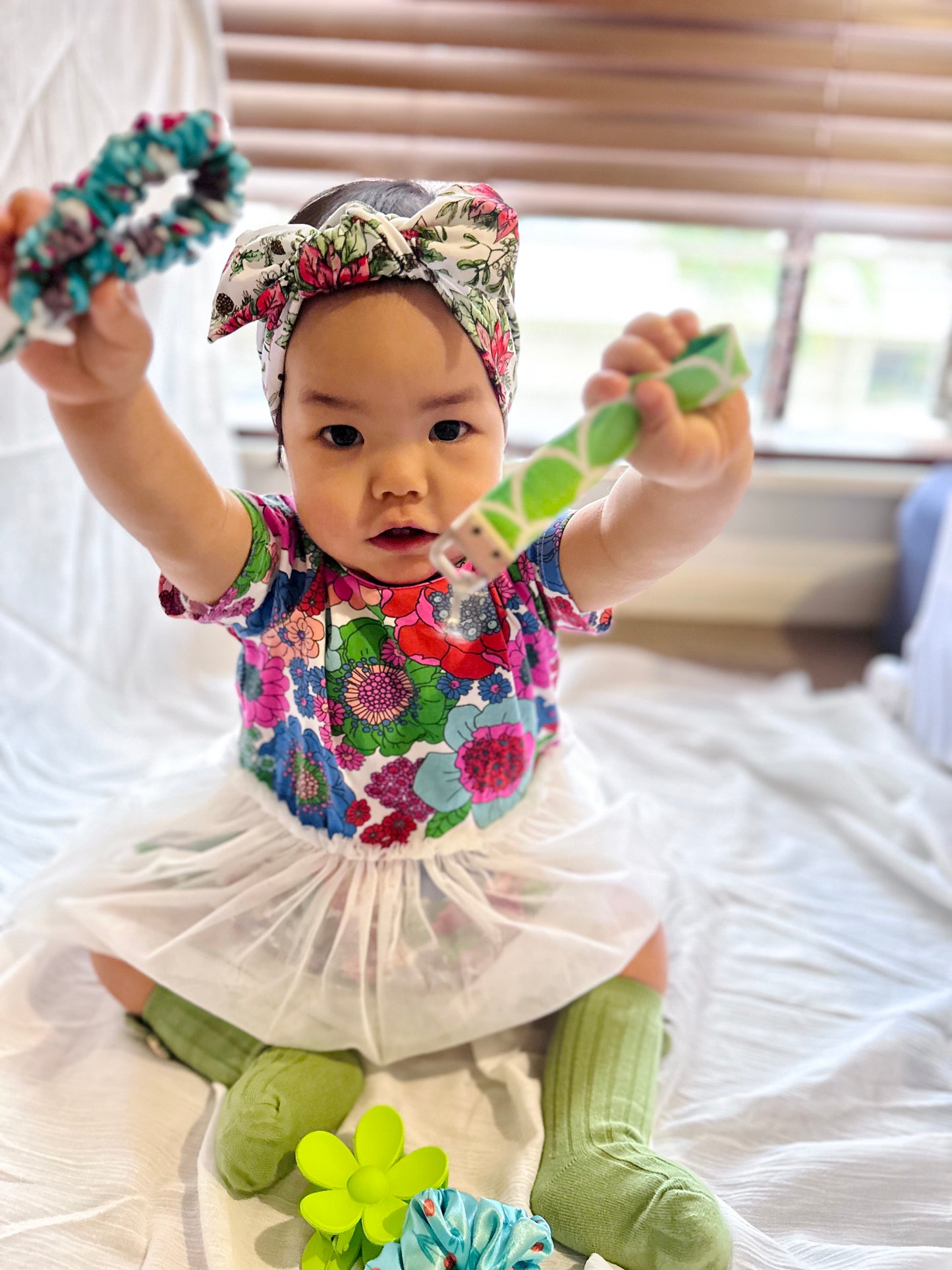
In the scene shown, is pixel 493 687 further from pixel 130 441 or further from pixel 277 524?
pixel 130 441

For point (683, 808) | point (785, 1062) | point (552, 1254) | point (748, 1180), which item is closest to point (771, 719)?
point (683, 808)

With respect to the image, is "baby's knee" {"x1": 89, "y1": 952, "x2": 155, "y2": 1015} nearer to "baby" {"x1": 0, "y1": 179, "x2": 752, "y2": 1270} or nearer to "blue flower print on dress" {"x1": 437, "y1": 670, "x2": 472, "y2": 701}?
"baby" {"x1": 0, "y1": 179, "x2": 752, "y2": 1270}

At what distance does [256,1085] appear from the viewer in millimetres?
680

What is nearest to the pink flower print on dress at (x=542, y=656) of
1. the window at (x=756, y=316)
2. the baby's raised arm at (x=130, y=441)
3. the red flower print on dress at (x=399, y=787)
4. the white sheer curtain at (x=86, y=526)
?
the red flower print on dress at (x=399, y=787)

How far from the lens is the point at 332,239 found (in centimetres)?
59

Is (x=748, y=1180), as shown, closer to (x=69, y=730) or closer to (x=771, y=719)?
(x=771, y=719)

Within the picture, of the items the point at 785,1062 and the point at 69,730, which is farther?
the point at 69,730

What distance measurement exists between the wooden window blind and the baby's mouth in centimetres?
90

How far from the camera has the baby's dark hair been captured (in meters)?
0.65

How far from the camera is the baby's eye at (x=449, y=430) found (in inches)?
25.5

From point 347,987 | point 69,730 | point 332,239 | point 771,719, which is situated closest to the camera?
point 332,239

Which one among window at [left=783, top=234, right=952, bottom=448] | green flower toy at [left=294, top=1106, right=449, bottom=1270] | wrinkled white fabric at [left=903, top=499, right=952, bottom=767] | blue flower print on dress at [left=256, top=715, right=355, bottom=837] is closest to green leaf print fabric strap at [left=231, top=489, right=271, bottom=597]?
blue flower print on dress at [left=256, top=715, right=355, bottom=837]

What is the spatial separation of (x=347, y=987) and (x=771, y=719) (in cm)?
73

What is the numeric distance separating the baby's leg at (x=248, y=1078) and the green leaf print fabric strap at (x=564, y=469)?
375mm
